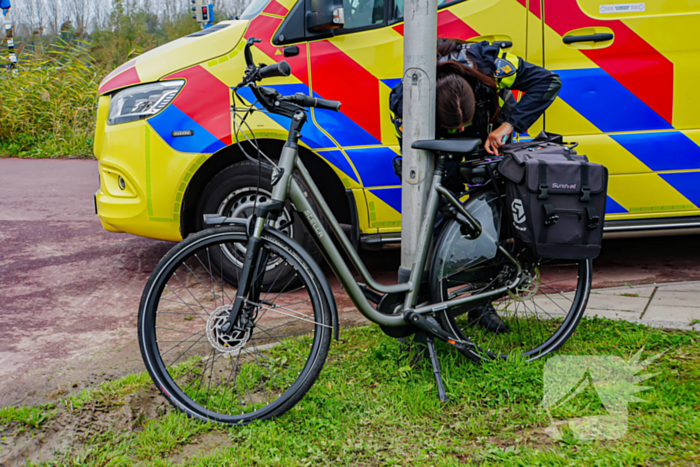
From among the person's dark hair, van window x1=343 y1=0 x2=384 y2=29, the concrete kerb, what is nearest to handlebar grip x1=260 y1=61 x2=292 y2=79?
the person's dark hair

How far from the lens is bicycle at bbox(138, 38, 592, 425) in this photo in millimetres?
2357

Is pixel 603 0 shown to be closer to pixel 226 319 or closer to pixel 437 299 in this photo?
pixel 437 299

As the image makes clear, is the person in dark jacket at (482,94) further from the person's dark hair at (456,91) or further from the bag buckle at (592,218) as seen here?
the bag buckle at (592,218)

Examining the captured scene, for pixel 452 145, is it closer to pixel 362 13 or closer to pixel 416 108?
pixel 416 108

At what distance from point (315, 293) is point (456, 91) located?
1.13 metres

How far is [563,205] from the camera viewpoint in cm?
252

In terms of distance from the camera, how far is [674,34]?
3641 mm

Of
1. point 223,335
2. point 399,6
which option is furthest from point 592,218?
point 399,6

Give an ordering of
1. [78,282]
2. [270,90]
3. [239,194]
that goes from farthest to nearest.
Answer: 1. [78,282]
2. [239,194]
3. [270,90]

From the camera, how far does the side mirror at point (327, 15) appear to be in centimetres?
356

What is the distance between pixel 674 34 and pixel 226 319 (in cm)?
319

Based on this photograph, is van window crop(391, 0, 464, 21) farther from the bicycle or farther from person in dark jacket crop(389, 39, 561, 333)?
the bicycle

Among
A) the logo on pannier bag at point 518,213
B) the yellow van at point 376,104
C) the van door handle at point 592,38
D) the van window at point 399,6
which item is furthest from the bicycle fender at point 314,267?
the van door handle at point 592,38

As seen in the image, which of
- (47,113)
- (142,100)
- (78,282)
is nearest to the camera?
(142,100)
